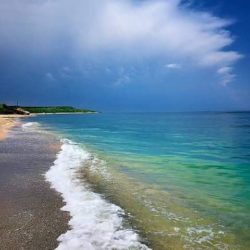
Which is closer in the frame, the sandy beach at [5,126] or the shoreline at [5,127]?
the shoreline at [5,127]

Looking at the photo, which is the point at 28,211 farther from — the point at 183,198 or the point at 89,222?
the point at 183,198

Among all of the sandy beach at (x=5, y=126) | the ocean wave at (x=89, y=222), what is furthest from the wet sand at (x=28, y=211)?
the sandy beach at (x=5, y=126)

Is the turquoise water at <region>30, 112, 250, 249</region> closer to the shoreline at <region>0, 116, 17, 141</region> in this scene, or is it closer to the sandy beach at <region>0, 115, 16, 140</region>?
the shoreline at <region>0, 116, 17, 141</region>

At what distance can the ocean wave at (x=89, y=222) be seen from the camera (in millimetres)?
7562

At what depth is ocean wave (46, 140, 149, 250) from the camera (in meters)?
7.56

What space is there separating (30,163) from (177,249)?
12.5 metres

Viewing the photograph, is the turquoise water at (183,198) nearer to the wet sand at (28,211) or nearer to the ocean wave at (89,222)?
the ocean wave at (89,222)

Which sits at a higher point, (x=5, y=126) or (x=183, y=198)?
(x=183, y=198)

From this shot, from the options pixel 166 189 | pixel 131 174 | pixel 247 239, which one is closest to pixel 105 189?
pixel 166 189

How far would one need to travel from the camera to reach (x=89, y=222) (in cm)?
908

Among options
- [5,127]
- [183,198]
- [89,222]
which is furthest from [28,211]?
[5,127]

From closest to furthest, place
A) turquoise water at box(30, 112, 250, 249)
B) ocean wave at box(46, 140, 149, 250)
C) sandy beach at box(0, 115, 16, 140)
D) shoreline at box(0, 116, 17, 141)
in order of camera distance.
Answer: ocean wave at box(46, 140, 149, 250) → turquoise water at box(30, 112, 250, 249) → shoreline at box(0, 116, 17, 141) → sandy beach at box(0, 115, 16, 140)

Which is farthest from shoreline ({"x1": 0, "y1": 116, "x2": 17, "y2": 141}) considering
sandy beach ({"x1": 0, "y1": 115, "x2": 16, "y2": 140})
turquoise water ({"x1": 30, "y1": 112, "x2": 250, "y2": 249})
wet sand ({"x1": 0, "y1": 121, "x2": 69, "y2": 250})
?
wet sand ({"x1": 0, "y1": 121, "x2": 69, "y2": 250})

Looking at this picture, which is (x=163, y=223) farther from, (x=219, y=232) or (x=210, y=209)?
(x=210, y=209)
